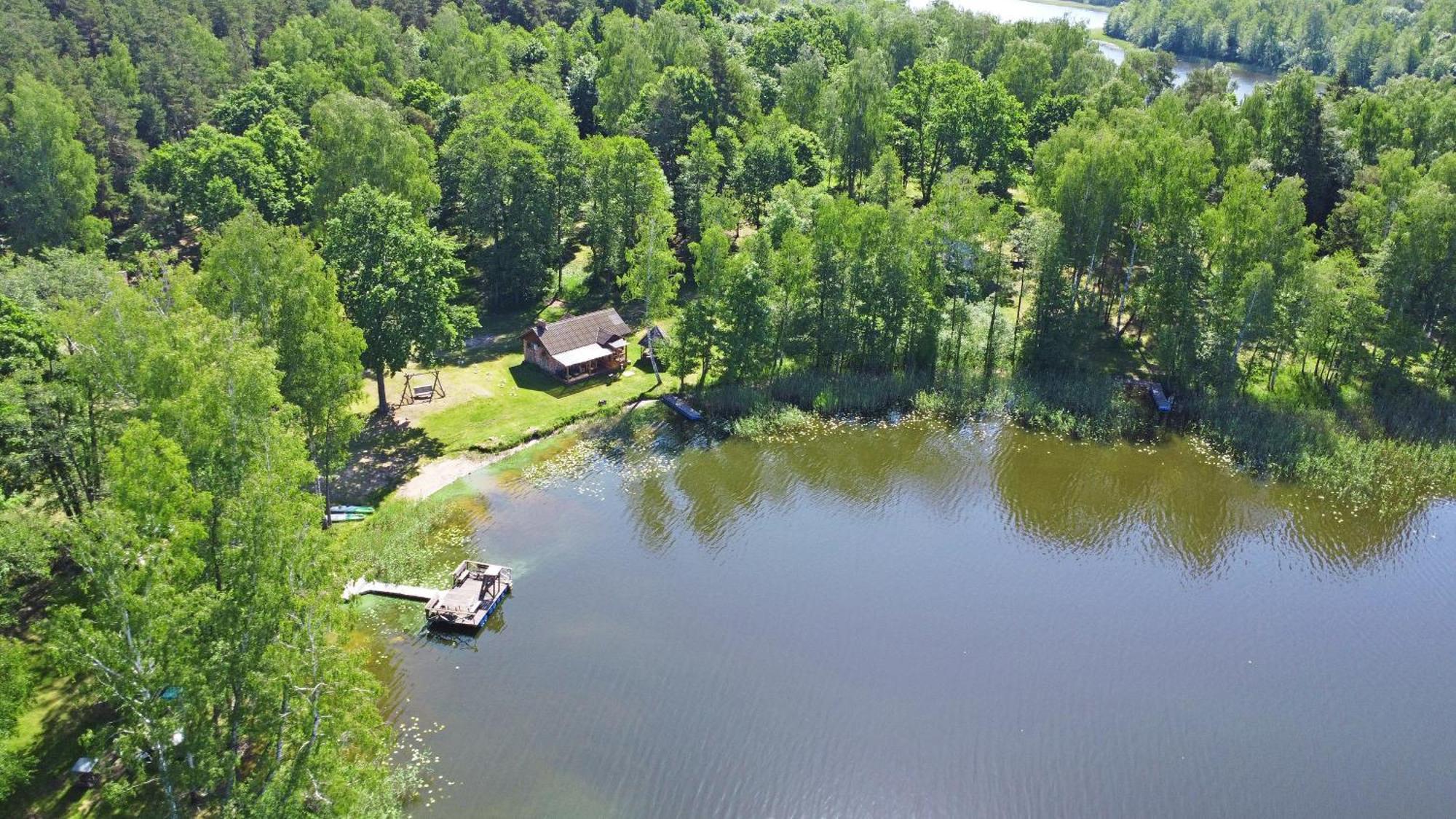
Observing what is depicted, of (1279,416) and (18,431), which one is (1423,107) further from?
(18,431)

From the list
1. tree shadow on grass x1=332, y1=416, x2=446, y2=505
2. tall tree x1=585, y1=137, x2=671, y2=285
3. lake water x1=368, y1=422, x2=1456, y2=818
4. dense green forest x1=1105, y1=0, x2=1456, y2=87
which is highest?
dense green forest x1=1105, y1=0, x2=1456, y2=87

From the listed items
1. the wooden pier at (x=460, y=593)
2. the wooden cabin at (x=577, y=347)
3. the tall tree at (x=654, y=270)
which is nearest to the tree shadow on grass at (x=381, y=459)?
the wooden pier at (x=460, y=593)

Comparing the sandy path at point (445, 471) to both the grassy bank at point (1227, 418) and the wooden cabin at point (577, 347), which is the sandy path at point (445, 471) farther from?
the grassy bank at point (1227, 418)

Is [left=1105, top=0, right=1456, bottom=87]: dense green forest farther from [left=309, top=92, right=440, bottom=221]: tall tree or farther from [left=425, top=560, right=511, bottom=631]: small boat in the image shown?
[left=425, top=560, right=511, bottom=631]: small boat

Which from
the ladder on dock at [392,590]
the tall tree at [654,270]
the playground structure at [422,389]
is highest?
the tall tree at [654,270]

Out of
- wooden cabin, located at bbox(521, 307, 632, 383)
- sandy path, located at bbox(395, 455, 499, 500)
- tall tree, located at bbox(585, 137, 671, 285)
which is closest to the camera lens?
sandy path, located at bbox(395, 455, 499, 500)

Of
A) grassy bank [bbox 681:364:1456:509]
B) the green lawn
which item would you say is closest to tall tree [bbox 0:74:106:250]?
the green lawn

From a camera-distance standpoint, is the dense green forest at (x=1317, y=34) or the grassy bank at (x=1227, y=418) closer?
the grassy bank at (x=1227, y=418)
